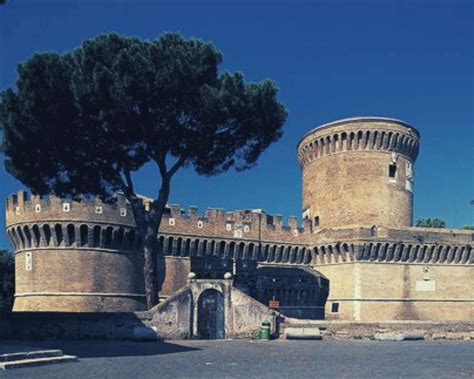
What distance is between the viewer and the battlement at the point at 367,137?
3953cm

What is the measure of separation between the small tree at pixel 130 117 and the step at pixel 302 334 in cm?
584

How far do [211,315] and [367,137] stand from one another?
2002 cm

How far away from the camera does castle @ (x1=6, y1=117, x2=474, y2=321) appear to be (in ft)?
112

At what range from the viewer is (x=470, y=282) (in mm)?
40000

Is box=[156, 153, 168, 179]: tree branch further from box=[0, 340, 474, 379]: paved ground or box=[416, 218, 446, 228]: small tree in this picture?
box=[416, 218, 446, 228]: small tree

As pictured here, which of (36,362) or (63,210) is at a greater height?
(63,210)

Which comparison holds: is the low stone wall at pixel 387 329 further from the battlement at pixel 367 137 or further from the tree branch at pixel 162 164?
the battlement at pixel 367 137

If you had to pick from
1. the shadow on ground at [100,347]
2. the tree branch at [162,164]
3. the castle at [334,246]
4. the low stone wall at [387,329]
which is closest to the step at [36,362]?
the shadow on ground at [100,347]

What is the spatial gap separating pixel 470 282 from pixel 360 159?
11238mm

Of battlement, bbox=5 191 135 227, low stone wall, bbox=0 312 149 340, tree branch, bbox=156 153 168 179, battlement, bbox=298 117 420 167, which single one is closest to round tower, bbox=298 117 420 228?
battlement, bbox=298 117 420 167

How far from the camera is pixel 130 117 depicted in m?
23.1

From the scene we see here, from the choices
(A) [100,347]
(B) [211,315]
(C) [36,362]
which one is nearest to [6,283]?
(B) [211,315]

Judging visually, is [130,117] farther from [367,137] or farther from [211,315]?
[367,137]

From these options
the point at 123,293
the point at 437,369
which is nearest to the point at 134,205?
the point at 123,293
